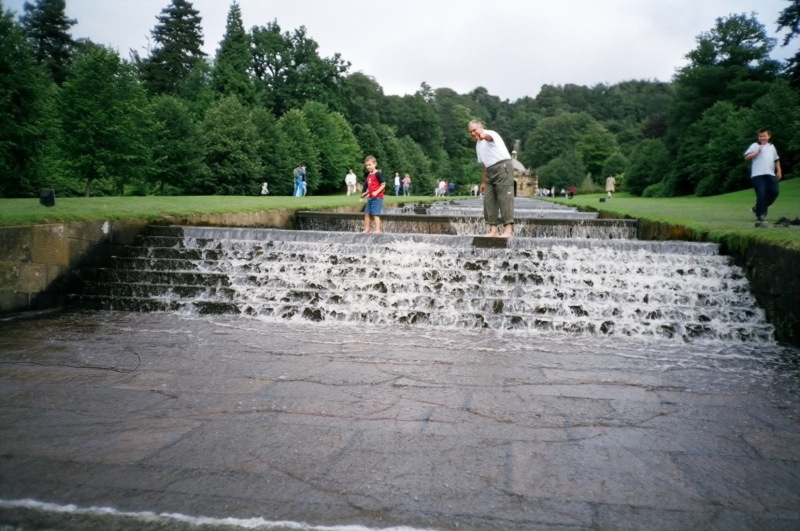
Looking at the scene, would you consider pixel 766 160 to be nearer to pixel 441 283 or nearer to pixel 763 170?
pixel 763 170

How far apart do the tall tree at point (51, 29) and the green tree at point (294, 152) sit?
76.7 ft

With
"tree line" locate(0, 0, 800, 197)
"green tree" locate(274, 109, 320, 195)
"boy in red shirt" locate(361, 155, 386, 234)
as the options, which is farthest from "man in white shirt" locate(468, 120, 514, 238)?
"green tree" locate(274, 109, 320, 195)

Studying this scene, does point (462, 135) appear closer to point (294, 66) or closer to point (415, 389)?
point (294, 66)

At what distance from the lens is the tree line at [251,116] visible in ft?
64.3

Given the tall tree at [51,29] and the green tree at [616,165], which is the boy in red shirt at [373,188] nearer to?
the tall tree at [51,29]

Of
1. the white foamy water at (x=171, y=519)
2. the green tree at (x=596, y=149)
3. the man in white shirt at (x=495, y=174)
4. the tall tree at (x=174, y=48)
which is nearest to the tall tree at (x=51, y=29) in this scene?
the tall tree at (x=174, y=48)

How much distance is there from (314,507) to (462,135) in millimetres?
126944

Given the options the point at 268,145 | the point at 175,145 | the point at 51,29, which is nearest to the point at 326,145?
the point at 268,145

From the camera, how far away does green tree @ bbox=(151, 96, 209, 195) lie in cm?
2975

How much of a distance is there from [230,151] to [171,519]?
3350cm

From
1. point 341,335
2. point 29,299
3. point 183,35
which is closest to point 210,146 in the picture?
point 29,299

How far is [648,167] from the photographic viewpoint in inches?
2432

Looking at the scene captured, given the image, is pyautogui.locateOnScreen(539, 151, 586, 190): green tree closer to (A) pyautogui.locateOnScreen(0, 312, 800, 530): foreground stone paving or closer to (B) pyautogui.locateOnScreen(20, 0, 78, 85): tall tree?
(B) pyautogui.locateOnScreen(20, 0, 78, 85): tall tree

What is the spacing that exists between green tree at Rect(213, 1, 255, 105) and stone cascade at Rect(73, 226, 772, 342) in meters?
44.3
